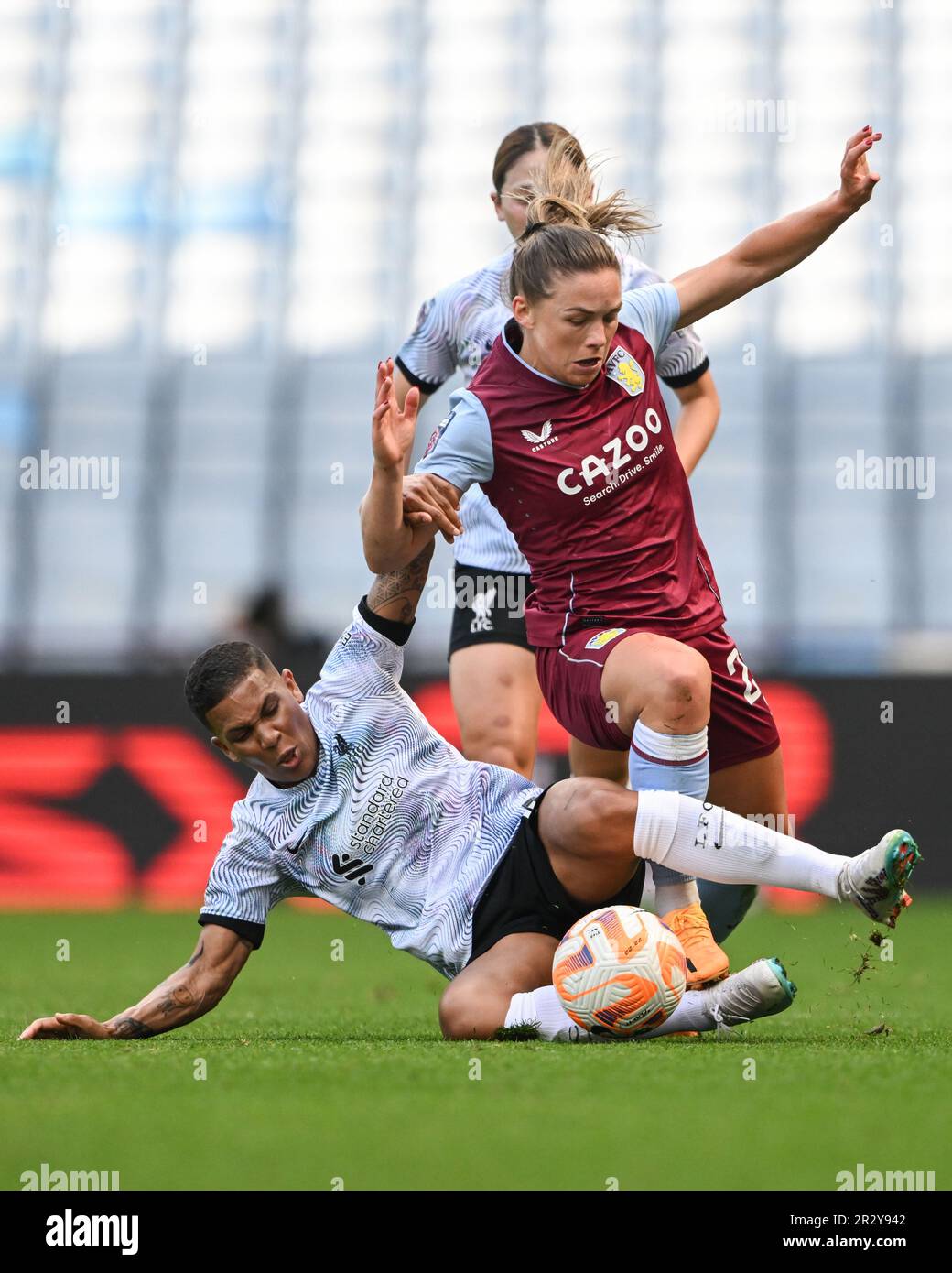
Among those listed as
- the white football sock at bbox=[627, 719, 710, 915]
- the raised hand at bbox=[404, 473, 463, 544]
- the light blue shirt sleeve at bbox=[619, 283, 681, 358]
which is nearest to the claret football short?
the white football sock at bbox=[627, 719, 710, 915]

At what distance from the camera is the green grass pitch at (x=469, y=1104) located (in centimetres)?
236

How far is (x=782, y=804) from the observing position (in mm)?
4332

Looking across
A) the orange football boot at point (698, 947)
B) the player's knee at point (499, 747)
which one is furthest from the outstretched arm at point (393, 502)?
the orange football boot at point (698, 947)

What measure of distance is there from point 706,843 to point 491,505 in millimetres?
1458

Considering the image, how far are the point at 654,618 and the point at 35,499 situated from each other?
9.49 m

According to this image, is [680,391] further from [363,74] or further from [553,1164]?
[363,74]

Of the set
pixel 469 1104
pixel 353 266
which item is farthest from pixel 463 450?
pixel 353 266

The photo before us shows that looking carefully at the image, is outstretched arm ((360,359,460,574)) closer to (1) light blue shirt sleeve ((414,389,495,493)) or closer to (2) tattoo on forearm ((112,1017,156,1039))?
(1) light blue shirt sleeve ((414,389,495,493))

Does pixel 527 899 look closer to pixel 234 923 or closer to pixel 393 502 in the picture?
pixel 234 923

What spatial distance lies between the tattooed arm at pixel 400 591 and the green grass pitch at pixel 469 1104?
1.01 meters

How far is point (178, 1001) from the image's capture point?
3.93 meters

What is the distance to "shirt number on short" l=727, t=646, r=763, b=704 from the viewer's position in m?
4.16

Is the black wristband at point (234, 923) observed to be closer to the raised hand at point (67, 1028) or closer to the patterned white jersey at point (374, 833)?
the patterned white jersey at point (374, 833)

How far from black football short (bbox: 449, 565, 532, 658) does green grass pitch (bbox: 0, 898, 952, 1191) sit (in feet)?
3.50
